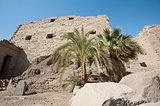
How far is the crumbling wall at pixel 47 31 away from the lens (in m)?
10.3

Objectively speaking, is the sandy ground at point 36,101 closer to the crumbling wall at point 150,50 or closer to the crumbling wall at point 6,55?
the crumbling wall at point 6,55

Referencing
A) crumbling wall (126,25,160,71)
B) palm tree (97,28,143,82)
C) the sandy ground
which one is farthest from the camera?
crumbling wall (126,25,160,71)

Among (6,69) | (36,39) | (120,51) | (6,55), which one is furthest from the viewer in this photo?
(36,39)

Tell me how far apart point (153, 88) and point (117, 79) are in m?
3.08

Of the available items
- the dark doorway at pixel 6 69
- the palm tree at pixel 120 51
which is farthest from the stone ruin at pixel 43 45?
the palm tree at pixel 120 51

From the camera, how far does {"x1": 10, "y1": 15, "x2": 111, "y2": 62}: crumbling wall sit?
10.3m

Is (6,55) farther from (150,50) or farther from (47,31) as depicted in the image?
(150,50)

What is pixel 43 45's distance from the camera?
1051cm

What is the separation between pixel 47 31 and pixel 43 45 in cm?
247

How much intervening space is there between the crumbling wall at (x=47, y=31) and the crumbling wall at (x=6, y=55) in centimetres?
137

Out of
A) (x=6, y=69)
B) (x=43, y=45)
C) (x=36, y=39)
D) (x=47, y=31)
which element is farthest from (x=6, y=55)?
(x=47, y=31)

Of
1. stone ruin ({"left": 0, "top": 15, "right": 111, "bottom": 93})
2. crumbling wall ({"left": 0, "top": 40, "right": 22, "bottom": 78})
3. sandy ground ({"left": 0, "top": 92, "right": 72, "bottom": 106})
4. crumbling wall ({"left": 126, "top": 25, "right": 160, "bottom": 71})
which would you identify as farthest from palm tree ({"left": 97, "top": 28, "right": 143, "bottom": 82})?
crumbling wall ({"left": 0, "top": 40, "right": 22, "bottom": 78})

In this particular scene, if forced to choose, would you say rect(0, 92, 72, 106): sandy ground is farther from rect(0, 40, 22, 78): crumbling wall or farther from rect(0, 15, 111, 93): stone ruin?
rect(0, 40, 22, 78): crumbling wall

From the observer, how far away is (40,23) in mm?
12758
